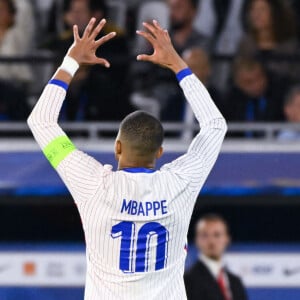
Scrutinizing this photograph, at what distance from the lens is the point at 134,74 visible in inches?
315

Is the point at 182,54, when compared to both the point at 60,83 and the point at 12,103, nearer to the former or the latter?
the point at 12,103

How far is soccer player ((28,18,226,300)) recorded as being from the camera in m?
4.48

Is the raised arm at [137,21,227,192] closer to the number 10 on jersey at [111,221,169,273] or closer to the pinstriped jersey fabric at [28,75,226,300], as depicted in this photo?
the pinstriped jersey fabric at [28,75,226,300]

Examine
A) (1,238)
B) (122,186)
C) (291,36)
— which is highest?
(291,36)

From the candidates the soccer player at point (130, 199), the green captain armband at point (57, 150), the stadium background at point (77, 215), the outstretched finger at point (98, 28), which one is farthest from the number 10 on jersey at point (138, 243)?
the stadium background at point (77, 215)

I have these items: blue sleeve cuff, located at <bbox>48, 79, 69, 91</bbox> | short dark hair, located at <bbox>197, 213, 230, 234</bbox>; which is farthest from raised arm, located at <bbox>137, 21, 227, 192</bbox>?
short dark hair, located at <bbox>197, 213, 230, 234</bbox>

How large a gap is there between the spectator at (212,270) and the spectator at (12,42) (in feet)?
5.12

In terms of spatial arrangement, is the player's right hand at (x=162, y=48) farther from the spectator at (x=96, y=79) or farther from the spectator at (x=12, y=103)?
the spectator at (x=12, y=103)

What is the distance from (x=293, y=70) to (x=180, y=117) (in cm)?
82

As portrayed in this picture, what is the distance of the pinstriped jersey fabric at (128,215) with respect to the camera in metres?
4.48

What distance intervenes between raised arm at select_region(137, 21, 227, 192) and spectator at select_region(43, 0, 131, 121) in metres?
3.26

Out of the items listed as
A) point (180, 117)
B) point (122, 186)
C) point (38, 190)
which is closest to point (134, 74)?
point (180, 117)

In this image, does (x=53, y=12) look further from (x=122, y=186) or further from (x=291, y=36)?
(x=122, y=186)

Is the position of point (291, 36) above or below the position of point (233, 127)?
above
